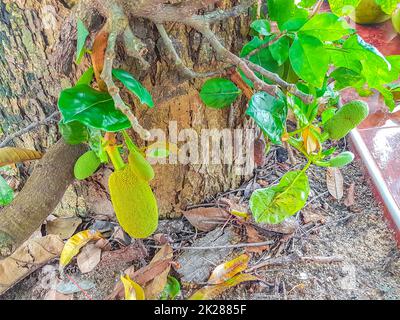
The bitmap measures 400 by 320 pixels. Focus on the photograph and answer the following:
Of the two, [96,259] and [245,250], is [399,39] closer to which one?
[245,250]

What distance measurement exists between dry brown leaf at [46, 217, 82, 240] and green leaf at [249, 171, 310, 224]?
31 cm

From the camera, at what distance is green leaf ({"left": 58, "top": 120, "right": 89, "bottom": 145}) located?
A: 0.48 metres

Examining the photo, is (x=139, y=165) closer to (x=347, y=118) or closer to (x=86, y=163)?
(x=86, y=163)

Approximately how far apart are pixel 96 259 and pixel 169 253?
116mm

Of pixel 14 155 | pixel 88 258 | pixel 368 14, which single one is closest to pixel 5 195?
pixel 14 155

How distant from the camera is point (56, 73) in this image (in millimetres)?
554

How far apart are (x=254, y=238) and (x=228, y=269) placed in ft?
0.25

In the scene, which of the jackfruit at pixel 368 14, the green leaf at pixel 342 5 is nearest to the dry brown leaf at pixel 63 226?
the green leaf at pixel 342 5

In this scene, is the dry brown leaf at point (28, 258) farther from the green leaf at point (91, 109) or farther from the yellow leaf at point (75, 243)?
the green leaf at point (91, 109)

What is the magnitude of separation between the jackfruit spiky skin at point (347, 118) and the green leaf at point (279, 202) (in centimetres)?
8

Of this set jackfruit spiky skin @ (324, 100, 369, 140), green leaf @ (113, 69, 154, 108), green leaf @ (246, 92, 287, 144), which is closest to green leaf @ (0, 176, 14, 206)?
green leaf @ (113, 69, 154, 108)

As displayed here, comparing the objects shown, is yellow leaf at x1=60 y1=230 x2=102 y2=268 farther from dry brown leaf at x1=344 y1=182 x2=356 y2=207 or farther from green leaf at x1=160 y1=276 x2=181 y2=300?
dry brown leaf at x1=344 y1=182 x2=356 y2=207

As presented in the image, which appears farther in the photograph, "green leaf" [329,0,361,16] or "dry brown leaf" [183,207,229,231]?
"dry brown leaf" [183,207,229,231]

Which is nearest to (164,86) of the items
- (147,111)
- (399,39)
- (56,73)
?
(147,111)
